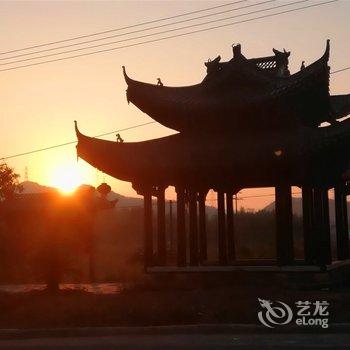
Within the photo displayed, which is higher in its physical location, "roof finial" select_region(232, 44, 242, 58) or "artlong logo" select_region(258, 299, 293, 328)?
"roof finial" select_region(232, 44, 242, 58)

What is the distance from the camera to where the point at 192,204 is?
824 inches

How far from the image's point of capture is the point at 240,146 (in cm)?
1852

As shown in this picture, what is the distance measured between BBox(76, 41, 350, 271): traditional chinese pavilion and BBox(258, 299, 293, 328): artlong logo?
445cm

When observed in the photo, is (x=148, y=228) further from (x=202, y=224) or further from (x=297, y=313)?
(x=297, y=313)

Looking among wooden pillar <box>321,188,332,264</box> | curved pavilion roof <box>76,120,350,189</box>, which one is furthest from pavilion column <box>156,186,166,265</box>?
wooden pillar <box>321,188,332,264</box>

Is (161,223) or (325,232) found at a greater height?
(161,223)

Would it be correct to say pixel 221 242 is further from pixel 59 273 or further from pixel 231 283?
pixel 59 273

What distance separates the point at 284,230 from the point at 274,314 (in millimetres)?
5740

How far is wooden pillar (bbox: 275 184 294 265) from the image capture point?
18.0 meters

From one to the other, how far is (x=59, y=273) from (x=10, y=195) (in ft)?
46.7

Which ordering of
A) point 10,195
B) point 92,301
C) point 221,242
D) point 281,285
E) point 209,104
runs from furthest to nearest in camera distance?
point 10,195, point 221,242, point 209,104, point 281,285, point 92,301

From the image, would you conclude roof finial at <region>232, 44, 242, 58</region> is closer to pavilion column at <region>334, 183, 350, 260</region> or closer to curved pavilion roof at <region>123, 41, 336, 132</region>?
curved pavilion roof at <region>123, 41, 336, 132</region>

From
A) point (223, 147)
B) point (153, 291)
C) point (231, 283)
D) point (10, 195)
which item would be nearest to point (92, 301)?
point (153, 291)

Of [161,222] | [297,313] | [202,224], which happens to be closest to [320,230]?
[161,222]
